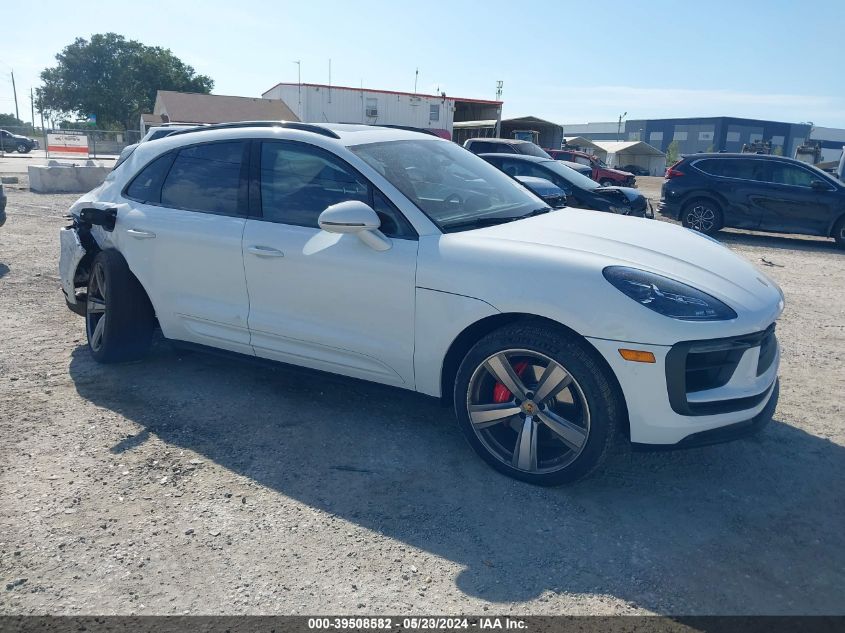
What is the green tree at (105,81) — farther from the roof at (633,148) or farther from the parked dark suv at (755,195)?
the parked dark suv at (755,195)

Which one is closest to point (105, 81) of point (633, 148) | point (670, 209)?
point (633, 148)

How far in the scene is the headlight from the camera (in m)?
2.98

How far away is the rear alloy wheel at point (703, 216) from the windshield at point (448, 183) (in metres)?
9.78

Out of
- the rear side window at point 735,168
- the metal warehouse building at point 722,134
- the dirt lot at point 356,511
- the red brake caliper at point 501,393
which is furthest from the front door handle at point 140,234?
the metal warehouse building at point 722,134

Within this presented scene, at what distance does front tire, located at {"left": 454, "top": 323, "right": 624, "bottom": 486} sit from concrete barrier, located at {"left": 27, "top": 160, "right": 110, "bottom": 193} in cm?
1687

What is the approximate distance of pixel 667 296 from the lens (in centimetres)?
302

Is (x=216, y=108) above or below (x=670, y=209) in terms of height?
above

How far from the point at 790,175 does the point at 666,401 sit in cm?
1160

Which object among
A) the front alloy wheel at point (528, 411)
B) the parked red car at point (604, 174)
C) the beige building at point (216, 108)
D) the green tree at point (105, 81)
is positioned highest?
the green tree at point (105, 81)

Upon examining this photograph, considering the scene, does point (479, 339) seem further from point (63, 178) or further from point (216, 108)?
point (216, 108)

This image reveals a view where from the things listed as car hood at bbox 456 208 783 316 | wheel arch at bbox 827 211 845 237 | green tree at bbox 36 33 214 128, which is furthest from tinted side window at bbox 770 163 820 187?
green tree at bbox 36 33 214 128

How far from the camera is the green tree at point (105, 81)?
216ft

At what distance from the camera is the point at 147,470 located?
3.43 meters

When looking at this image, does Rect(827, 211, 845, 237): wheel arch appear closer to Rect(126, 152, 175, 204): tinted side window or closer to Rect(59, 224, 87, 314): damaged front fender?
Rect(126, 152, 175, 204): tinted side window
